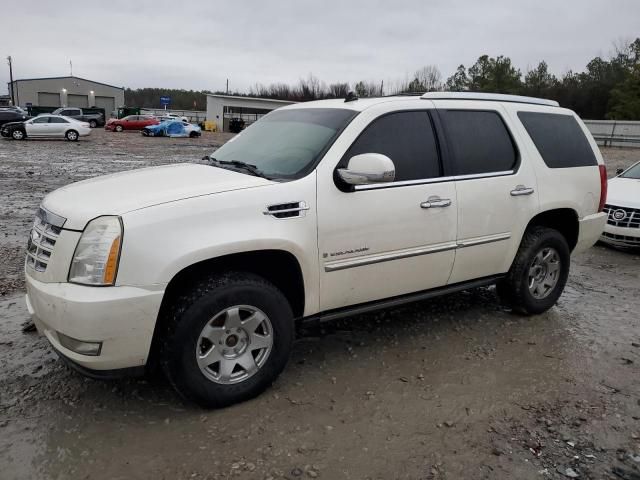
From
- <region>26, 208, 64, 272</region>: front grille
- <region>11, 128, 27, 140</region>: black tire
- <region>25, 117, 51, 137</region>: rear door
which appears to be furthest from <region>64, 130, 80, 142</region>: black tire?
<region>26, 208, 64, 272</region>: front grille

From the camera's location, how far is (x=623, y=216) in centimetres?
723

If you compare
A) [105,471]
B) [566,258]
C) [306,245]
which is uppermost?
[306,245]

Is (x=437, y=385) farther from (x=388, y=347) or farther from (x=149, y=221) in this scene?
(x=149, y=221)

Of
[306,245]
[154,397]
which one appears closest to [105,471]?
[154,397]

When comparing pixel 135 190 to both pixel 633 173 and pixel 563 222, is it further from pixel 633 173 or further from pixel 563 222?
pixel 633 173

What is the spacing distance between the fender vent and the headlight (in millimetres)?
844

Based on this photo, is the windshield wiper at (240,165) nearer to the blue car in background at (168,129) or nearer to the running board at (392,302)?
the running board at (392,302)

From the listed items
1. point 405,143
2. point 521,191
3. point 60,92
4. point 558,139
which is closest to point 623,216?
point 558,139

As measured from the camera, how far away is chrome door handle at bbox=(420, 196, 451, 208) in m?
3.61

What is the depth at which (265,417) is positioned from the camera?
3.03 metres

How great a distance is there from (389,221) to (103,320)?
187cm

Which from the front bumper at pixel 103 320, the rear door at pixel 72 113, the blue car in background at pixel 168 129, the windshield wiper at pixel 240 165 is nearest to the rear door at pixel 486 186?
the windshield wiper at pixel 240 165

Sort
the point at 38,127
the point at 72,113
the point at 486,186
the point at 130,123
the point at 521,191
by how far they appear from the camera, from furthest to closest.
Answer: the point at 130,123 → the point at 72,113 → the point at 38,127 → the point at 521,191 → the point at 486,186

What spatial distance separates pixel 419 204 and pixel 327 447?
1.74 m
